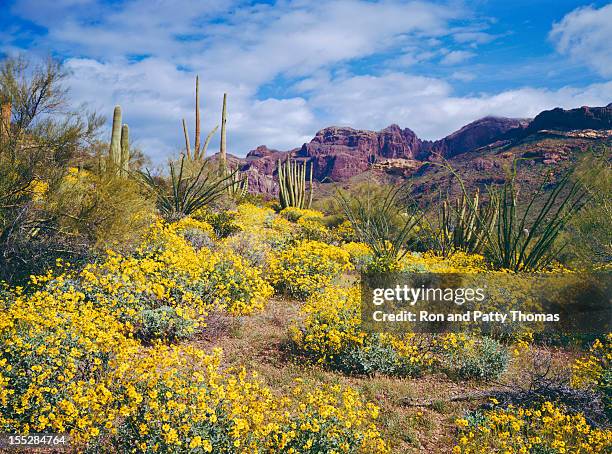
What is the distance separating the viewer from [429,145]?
8975 cm

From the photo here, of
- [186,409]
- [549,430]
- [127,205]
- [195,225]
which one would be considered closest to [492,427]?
[549,430]

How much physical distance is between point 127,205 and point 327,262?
12.3ft

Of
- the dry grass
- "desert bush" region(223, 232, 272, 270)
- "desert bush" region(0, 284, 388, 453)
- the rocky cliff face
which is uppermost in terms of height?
the rocky cliff face

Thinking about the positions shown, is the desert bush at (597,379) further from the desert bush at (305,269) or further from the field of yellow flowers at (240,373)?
the desert bush at (305,269)

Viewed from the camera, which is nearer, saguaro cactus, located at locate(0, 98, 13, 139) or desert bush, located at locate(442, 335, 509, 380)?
desert bush, located at locate(442, 335, 509, 380)

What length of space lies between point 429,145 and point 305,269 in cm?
8595

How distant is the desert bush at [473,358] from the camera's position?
18.3 ft

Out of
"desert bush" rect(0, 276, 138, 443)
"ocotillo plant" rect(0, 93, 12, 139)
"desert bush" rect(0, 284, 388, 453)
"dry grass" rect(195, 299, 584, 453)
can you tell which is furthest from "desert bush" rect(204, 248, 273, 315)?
"ocotillo plant" rect(0, 93, 12, 139)

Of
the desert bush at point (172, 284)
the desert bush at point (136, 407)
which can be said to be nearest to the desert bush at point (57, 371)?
the desert bush at point (136, 407)

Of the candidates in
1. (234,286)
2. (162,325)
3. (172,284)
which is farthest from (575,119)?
(162,325)

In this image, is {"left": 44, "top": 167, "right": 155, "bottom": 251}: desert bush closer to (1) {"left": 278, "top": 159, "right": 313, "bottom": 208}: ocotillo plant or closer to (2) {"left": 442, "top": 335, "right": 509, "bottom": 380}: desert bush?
(2) {"left": 442, "top": 335, "right": 509, "bottom": 380}: desert bush

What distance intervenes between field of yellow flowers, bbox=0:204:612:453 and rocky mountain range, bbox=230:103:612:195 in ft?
50.3

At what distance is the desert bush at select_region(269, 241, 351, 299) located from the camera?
8352 mm

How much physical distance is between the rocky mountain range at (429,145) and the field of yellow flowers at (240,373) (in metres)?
15.3
